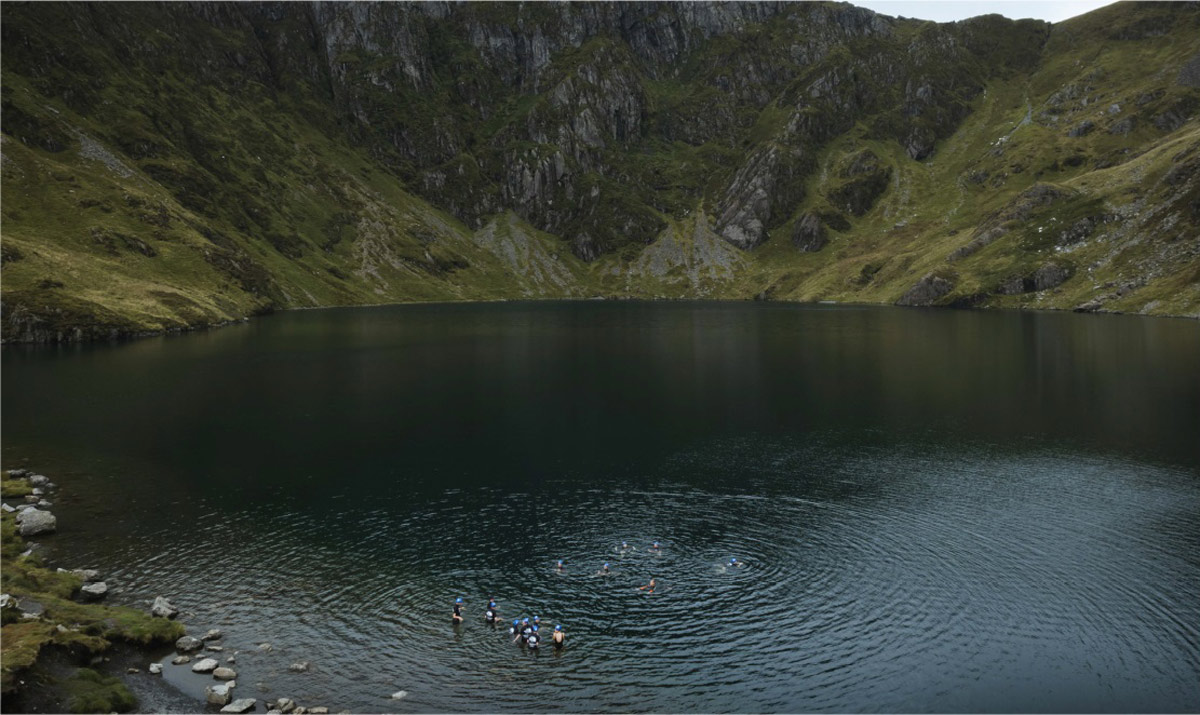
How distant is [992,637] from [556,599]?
93.8 ft

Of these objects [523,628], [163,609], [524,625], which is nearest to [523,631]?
[523,628]

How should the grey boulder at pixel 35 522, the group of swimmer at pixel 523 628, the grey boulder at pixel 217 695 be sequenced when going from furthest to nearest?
the grey boulder at pixel 35 522 → the group of swimmer at pixel 523 628 → the grey boulder at pixel 217 695

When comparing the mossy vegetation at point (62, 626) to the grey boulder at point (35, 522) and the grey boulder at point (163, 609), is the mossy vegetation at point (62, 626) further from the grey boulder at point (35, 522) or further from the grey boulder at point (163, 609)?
the grey boulder at point (35, 522)

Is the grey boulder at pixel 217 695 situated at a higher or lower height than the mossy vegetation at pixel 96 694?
lower

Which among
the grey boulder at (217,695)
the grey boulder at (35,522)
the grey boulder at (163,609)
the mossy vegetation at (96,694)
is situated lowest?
the grey boulder at (217,695)

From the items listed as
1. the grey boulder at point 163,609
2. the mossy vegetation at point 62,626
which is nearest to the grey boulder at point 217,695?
the mossy vegetation at point 62,626

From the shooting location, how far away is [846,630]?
4600cm

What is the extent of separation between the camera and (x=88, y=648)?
3966 cm

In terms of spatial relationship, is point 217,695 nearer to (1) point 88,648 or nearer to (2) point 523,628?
(1) point 88,648

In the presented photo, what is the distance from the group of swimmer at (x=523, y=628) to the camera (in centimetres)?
4388

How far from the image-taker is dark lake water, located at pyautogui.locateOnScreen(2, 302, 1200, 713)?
4134 cm

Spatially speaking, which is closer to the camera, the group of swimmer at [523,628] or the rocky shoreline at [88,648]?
the rocky shoreline at [88,648]

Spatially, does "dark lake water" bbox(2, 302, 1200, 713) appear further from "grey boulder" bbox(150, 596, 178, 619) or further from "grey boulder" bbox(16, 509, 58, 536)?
"grey boulder" bbox(16, 509, 58, 536)

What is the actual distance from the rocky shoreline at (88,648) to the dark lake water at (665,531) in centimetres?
153
